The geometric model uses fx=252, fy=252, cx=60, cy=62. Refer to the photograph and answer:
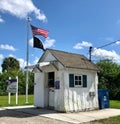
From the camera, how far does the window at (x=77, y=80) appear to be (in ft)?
44.9

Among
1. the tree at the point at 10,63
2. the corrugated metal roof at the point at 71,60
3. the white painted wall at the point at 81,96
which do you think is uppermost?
the tree at the point at 10,63

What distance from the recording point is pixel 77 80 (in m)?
14.1

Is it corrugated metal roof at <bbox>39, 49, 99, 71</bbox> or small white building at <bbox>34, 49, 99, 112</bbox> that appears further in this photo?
corrugated metal roof at <bbox>39, 49, 99, 71</bbox>

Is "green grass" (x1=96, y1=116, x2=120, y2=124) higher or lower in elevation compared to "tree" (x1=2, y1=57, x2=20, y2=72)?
lower

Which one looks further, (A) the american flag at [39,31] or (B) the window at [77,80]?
(A) the american flag at [39,31]

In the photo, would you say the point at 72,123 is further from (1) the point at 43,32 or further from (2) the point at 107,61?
(2) the point at 107,61

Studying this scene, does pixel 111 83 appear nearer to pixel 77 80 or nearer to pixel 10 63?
pixel 77 80

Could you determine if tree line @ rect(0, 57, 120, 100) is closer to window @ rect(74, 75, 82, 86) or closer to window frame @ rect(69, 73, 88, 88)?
window frame @ rect(69, 73, 88, 88)

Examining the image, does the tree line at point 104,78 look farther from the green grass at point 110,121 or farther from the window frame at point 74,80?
the green grass at point 110,121

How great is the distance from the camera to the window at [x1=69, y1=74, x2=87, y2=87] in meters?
13.7

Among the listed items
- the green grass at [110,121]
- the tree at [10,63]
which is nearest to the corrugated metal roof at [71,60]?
the green grass at [110,121]

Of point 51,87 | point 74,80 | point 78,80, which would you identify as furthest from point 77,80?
point 51,87

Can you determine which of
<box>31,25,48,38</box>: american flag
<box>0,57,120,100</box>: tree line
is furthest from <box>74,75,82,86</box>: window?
<box>31,25,48,38</box>: american flag

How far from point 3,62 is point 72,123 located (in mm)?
55913
